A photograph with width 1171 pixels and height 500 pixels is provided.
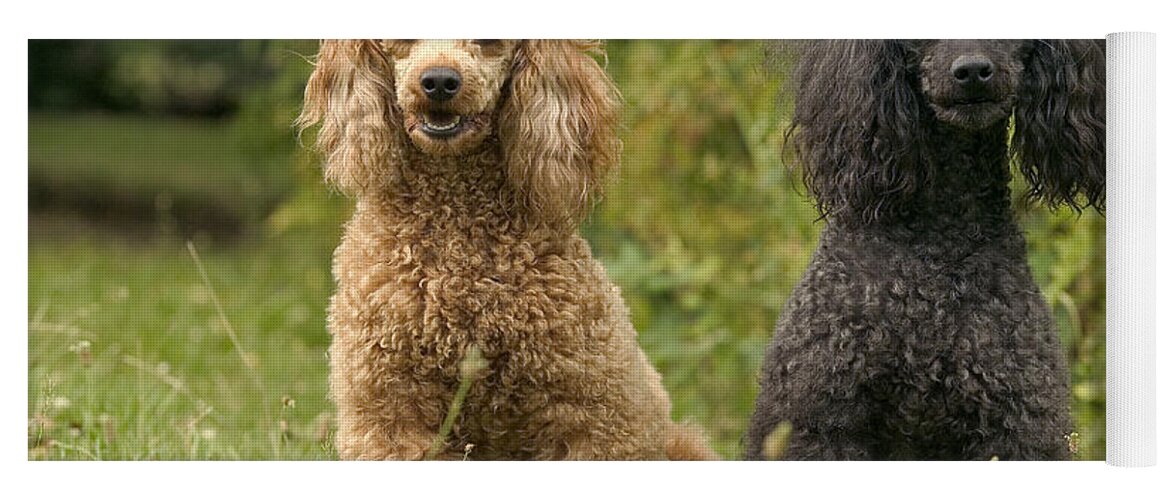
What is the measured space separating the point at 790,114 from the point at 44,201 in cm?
248

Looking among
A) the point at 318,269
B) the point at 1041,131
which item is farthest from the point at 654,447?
the point at 318,269

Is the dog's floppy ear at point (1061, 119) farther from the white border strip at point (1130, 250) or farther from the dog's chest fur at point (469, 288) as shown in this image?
the dog's chest fur at point (469, 288)

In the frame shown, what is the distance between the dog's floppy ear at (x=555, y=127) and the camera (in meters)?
2.69

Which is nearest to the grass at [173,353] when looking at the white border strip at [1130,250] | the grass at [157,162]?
the grass at [157,162]

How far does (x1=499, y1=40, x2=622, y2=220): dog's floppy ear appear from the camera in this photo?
269 cm

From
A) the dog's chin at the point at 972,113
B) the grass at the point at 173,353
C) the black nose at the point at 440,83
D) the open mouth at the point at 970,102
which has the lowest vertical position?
the grass at the point at 173,353

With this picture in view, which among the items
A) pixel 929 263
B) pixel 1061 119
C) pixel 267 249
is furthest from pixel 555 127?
pixel 267 249

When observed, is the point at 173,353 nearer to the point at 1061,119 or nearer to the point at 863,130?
the point at 863,130

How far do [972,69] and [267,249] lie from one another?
139 inches

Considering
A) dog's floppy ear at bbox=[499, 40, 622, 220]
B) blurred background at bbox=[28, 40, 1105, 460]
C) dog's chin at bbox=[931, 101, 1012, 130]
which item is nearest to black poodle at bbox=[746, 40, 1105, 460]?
dog's chin at bbox=[931, 101, 1012, 130]

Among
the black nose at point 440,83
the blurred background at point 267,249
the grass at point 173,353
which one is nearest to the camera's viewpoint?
the black nose at point 440,83

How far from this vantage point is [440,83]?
8.43 feet

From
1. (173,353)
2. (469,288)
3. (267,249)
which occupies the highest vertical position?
(267,249)

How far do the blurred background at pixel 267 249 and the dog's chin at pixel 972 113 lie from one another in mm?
252
